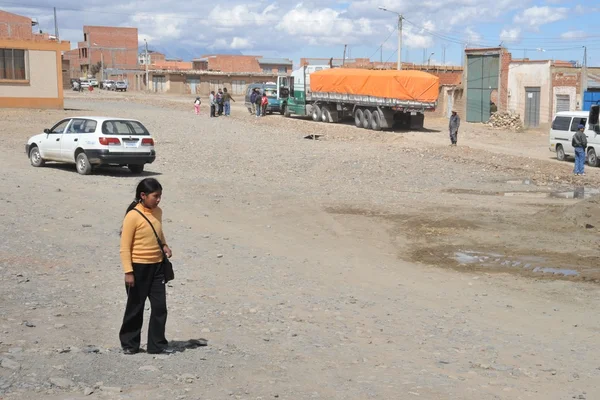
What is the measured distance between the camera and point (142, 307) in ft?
22.1

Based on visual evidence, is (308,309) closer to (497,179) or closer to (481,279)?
(481,279)

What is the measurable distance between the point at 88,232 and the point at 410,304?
599 centimetres

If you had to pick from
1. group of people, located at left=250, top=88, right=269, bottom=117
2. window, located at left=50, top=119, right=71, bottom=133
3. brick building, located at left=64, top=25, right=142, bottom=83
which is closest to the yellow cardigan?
window, located at left=50, top=119, right=71, bottom=133

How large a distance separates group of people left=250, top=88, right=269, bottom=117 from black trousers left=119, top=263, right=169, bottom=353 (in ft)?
130

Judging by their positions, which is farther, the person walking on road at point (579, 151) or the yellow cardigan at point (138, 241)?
the person walking on road at point (579, 151)

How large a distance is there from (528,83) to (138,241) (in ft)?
134

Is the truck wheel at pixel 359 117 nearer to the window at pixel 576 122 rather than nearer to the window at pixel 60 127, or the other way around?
the window at pixel 576 122

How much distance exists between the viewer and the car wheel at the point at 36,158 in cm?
2144

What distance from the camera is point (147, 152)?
20156 mm

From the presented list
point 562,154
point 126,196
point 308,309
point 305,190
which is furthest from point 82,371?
point 562,154

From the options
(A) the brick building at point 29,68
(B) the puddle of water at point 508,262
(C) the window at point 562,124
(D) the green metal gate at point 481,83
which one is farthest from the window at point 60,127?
(D) the green metal gate at point 481,83

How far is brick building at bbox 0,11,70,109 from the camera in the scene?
40.2 meters

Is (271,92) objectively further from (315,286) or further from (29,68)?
(315,286)

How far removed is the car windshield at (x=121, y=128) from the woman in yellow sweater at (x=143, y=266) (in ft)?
44.6
